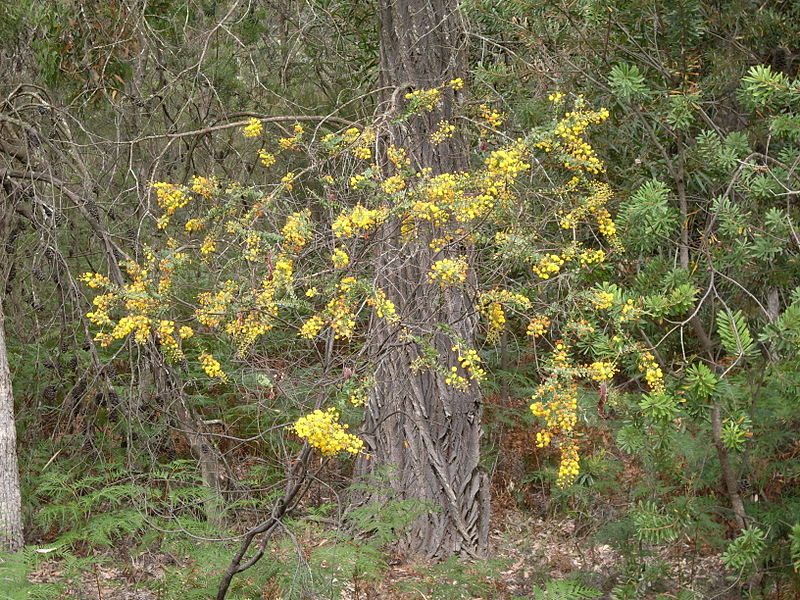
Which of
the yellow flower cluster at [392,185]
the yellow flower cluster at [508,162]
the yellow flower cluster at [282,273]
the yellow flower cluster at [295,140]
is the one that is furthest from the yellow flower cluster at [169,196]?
the yellow flower cluster at [508,162]

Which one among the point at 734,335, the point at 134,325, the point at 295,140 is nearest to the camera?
the point at 734,335

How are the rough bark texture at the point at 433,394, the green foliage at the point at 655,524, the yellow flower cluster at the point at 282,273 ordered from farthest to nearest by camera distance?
the rough bark texture at the point at 433,394 < the green foliage at the point at 655,524 < the yellow flower cluster at the point at 282,273

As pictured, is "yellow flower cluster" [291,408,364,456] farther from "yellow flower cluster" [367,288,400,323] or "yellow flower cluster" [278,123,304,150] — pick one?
"yellow flower cluster" [278,123,304,150]

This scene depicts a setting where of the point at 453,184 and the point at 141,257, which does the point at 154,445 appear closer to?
the point at 141,257

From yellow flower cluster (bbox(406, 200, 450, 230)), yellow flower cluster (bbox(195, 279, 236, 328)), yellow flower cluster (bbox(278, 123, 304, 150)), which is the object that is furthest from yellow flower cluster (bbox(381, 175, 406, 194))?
yellow flower cluster (bbox(278, 123, 304, 150))

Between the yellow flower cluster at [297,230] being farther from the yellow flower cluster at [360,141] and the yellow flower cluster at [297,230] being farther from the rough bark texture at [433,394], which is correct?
the rough bark texture at [433,394]

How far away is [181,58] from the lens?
826 centimetres

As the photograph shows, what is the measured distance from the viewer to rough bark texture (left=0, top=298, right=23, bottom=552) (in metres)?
5.49

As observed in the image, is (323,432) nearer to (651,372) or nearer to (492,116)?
(651,372)

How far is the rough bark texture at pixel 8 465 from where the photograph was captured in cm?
549

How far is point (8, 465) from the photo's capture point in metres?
5.57

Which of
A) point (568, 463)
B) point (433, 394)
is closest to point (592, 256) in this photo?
point (568, 463)

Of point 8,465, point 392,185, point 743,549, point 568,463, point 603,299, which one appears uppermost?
point 392,185

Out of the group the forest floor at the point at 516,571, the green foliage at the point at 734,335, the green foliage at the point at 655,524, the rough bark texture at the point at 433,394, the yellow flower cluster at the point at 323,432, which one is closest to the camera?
the yellow flower cluster at the point at 323,432
